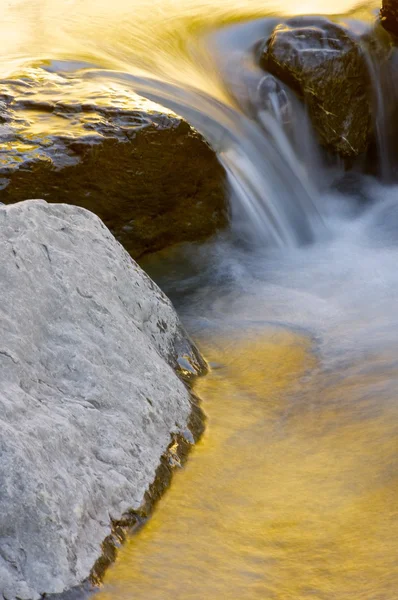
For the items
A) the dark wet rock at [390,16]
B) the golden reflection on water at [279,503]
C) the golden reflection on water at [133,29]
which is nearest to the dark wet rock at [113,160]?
the golden reflection on water at [133,29]

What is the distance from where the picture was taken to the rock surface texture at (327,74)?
6.46 m

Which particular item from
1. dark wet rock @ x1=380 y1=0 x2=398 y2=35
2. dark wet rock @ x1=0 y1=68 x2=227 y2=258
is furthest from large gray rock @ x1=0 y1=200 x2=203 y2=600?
dark wet rock @ x1=380 y1=0 x2=398 y2=35

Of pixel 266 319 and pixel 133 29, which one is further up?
pixel 133 29

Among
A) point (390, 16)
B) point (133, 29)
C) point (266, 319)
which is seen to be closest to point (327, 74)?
point (390, 16)

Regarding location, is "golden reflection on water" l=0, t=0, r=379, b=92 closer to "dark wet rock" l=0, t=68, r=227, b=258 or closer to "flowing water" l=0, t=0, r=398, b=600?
"flowing water" l=0, t=0, r=398, b=600

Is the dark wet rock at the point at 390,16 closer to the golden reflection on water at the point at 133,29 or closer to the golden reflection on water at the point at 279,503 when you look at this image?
the golden reflection on water at the point at 133,29

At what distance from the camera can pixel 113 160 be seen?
14.6 ft

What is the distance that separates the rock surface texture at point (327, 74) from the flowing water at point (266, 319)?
0.13 meters

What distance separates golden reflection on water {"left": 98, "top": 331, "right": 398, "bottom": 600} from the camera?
6.47 feet

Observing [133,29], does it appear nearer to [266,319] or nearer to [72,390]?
[266,319]

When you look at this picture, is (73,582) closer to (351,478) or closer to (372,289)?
(351,478)

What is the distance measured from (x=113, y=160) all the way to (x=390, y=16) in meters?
3.67

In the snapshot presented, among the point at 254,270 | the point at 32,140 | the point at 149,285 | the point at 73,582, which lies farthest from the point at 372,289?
the point at 73,582

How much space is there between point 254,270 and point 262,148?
1389mm
